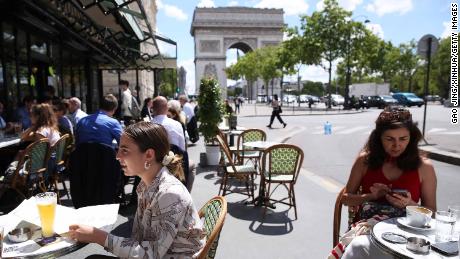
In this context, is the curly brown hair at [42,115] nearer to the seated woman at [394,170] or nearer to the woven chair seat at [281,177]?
the woven chair seat at [281,177]

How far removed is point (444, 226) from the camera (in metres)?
2.14

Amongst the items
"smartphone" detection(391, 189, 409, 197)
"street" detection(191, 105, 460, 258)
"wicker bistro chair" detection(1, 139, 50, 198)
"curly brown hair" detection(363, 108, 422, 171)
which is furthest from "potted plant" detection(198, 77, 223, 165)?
"smartphone" detection(391, 189, 409, 197)

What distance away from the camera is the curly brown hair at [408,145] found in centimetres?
299

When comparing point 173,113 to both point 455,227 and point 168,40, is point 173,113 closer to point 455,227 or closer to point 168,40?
point 455,227

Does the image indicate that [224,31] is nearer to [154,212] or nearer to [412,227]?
[412,227]

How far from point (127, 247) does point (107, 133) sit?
2835mm

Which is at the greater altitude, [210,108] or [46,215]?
[210,108]

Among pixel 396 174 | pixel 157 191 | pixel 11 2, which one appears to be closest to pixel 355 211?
pixel 396 174

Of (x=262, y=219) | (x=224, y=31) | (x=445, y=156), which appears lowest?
(x=262, y=219)

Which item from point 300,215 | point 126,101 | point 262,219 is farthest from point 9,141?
point 126,101

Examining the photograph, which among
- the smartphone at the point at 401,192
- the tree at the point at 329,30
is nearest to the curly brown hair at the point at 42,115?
the smartphone at the point at 401,192

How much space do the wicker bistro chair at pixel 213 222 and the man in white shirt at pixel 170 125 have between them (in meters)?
2.69

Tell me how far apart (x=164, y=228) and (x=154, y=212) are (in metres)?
0.10

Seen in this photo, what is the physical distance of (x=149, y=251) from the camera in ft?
6.09
